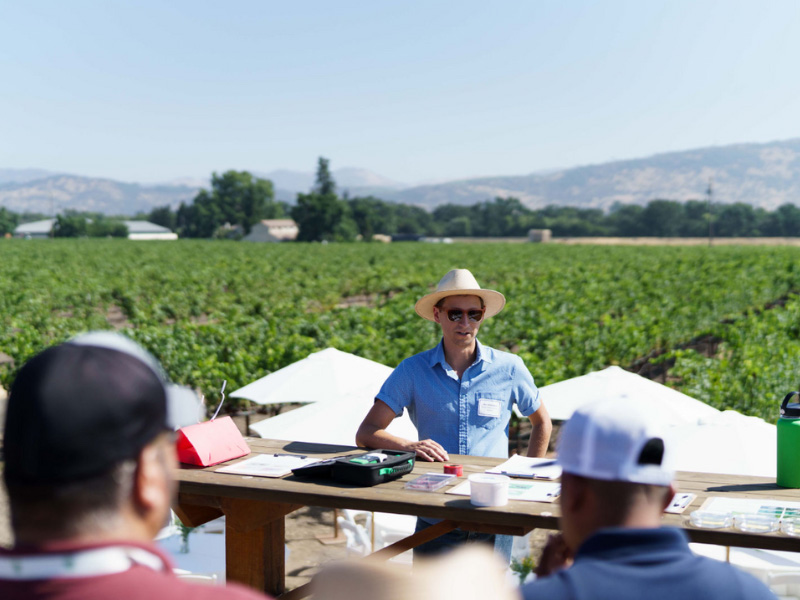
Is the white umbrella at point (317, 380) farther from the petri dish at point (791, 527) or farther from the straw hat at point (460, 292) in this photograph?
the petri dish at point (791, 527)

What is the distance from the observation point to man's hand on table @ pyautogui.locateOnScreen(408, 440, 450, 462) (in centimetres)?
348

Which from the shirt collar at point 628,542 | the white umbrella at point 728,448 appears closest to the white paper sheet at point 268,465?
the white umbrella at point 728,448

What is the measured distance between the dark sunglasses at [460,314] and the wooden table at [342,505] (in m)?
0.65

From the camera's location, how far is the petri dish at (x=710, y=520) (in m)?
2.56

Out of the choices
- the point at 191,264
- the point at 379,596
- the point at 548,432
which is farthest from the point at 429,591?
the point at 191,264

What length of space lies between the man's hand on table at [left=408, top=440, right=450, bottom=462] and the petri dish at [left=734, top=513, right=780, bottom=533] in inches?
50.0

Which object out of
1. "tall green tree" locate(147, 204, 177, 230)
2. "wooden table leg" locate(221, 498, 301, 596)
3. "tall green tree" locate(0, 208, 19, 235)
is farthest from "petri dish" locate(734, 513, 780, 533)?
"tall green tree" locate(147, 204, 177, 230)

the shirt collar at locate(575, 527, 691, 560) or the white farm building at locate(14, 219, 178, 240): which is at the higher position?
the white farm building at locate(14, 219, 178, 240)

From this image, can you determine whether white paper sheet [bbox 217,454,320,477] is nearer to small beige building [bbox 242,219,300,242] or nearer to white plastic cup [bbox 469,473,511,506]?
white plastic cup [bbox 469,473,511,506]

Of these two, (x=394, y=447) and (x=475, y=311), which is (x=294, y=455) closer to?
(x=394, y=447)

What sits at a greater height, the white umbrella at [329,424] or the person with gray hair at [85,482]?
the person with gray hair at [85,482]

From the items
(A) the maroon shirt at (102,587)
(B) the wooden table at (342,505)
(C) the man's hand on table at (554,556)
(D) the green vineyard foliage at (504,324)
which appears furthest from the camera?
(D) the green vineyard foliage at (504,324)

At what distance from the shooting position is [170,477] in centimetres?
118

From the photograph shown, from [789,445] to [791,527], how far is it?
50cm
